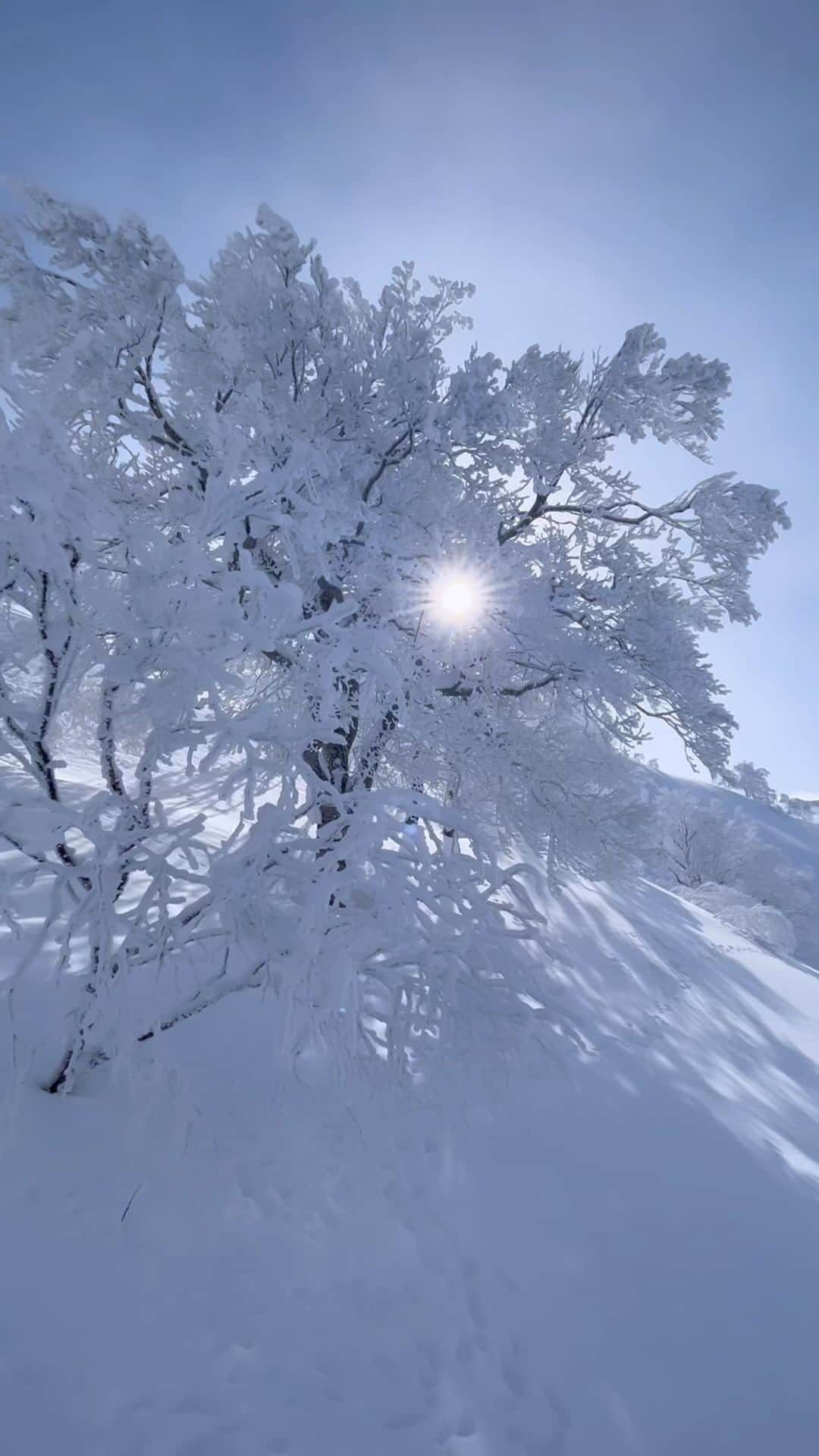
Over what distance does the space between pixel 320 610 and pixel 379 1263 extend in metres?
5.46

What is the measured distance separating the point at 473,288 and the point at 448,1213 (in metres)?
8.01

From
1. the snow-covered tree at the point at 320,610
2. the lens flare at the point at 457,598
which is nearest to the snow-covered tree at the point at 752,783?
the snow-covered tree at the point at 320,610

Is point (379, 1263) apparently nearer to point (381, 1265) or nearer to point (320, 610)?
point (381, 1265)

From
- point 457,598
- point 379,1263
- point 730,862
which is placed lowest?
point 379,1263

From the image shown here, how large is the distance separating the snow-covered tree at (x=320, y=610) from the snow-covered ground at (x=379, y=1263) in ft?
1.74

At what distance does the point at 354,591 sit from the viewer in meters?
5.79

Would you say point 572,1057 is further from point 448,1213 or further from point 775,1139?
point 448,1213

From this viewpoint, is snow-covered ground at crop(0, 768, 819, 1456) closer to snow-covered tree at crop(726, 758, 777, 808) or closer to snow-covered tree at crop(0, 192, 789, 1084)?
snow-covered tree at crop(0, 192, 789, 1084)

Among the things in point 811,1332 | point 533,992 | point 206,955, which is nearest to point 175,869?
point 206,955

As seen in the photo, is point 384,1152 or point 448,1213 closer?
point 448,1213

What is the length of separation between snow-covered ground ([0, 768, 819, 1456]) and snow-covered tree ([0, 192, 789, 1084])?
0.53 m

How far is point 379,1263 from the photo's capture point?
290cm

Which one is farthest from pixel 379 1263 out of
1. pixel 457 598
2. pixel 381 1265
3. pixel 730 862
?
pixel 730 862

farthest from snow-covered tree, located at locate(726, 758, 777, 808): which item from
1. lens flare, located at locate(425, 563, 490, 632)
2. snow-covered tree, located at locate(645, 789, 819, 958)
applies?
snow-covered tree, located at locate(645, 789, 819, 958)
